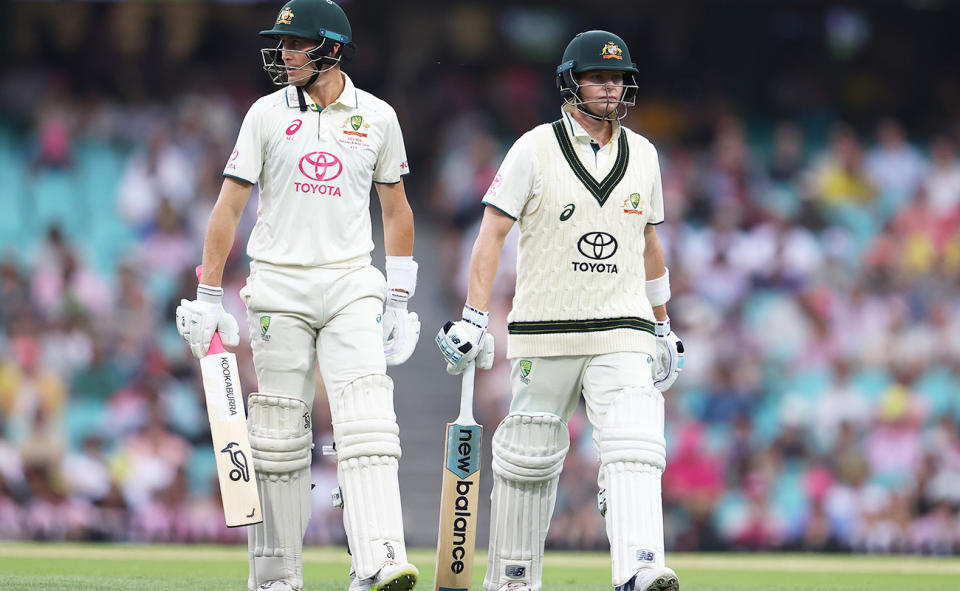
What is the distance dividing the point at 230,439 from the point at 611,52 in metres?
2.26

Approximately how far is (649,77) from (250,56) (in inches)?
158

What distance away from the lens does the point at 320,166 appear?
237 inches

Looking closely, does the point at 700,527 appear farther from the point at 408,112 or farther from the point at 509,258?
the point at 408,112

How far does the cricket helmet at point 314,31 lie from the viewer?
19.9 feet

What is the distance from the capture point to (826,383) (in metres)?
12.2

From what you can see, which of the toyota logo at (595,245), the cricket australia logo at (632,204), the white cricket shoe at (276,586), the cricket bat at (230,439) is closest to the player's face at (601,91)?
the cricket australia logo at (632,204)

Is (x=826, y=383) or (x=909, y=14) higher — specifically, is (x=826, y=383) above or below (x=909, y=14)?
below

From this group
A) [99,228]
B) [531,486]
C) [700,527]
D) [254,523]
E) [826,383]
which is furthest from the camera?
[99,228]

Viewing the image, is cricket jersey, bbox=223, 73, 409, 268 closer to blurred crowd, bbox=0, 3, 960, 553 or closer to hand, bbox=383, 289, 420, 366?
hand, bbox=383, 289, 420, 366

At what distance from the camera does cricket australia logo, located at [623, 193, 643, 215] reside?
6168mm

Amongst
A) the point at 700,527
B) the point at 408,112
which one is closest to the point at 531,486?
the point at 700,527

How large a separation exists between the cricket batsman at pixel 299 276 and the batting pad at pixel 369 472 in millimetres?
12

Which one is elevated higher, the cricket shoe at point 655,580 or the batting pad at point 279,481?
the batting pad at point 279,481

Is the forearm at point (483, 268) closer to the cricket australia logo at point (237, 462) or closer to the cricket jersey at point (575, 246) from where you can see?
the cricket jersey at point (575, 246)
